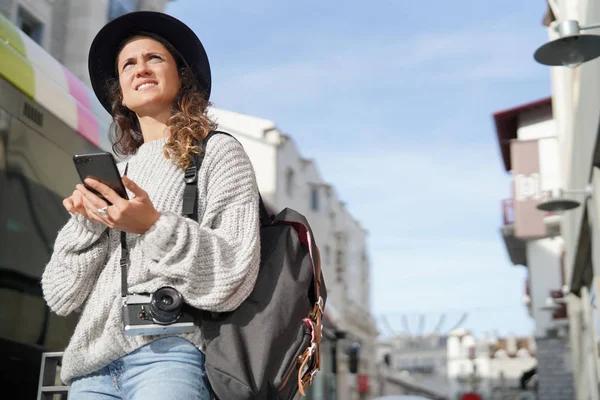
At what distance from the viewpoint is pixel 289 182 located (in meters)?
35.4

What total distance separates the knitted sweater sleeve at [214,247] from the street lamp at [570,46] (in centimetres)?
495

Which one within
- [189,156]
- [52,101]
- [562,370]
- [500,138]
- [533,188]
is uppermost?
[500,138]

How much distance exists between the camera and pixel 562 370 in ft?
98.1

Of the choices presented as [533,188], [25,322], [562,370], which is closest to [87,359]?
[25,322]

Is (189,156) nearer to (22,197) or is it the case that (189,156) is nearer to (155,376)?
(155,376)

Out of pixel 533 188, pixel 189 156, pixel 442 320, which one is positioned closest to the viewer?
pixel 189 156

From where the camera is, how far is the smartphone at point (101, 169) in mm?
1985

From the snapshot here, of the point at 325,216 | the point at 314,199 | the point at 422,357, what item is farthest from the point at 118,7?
the point at 422,357

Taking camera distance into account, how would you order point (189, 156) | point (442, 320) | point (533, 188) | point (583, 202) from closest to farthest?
1. point (189, 156)
2. point (583, 202)
3. point (533, 188)
4. point (442, 320)

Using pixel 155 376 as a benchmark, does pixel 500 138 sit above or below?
above

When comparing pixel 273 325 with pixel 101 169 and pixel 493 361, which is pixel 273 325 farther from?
pixel 493 361

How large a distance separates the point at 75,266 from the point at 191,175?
0.39 meters

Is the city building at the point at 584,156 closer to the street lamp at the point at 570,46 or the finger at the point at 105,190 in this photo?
the street lamp at the point at 570,46

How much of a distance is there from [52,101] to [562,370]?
2821cm
